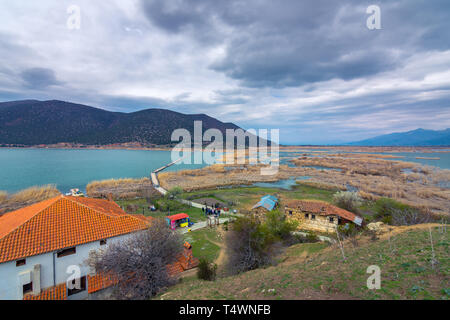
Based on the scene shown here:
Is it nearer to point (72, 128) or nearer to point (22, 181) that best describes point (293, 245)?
point (22, 181)

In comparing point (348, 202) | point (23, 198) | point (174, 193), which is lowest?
point (23, 198)

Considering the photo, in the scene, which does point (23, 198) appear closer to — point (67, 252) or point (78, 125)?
point (67, 252)

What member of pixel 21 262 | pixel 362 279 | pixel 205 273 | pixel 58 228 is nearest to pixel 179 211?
pixel 205 273

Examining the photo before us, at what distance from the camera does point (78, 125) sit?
15475 cm

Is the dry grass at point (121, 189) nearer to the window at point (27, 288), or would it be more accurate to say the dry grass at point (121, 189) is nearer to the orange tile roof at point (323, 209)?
the window at point (27, 288)

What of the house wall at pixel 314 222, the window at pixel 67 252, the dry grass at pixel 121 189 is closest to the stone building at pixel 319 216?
the house wall at pixel 314 222

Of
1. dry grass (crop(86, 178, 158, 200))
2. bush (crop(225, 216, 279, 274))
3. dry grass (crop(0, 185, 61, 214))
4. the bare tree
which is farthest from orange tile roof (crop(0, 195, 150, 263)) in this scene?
dry grass (crop(86, 178, 158, 200))

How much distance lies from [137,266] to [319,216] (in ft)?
55.1

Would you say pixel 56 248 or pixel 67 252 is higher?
pixel 56 248

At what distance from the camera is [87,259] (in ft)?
34.1

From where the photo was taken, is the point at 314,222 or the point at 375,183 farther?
the point at 375,183

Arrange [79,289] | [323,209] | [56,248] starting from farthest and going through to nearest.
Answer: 1. [323,209]
2. [79,289]
3. [56,248]

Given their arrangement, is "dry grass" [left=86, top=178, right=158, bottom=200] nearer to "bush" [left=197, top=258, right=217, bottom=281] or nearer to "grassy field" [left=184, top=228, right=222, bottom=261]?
"grassy field" [left=184, top=228, right=222, bottom=261]

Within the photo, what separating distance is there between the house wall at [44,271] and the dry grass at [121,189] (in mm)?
22486
